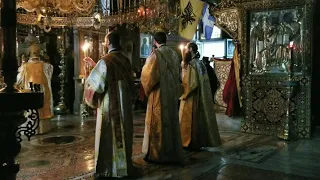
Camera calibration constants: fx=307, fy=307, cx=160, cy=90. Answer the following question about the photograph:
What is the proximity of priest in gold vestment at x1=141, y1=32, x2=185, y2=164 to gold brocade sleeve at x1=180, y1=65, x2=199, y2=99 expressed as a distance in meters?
0.79

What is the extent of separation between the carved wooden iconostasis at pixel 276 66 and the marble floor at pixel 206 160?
49 cm

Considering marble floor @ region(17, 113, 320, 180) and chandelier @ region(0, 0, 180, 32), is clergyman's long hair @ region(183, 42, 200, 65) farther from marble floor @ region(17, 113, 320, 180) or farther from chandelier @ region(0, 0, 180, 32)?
chandelier @ region(0, 0, 180, 32)

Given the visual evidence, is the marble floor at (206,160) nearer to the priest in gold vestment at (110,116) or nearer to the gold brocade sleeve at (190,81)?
the priest in gold vestment at (110,116)

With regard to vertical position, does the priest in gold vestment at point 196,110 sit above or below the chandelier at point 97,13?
below

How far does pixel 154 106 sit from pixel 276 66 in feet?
12.4

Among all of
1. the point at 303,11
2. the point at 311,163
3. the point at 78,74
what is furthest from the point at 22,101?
the point at 78,74

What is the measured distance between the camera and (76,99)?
10305 millimetres

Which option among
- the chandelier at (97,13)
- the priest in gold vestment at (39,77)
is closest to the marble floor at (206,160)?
the priest in gold vestment at (39,77)

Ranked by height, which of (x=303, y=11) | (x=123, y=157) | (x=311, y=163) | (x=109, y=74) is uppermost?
(x=303, y=11)

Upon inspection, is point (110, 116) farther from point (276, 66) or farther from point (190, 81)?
point (276, 66)

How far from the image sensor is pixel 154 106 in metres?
4.44

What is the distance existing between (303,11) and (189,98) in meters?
3.35

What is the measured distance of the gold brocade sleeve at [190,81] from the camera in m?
5.27

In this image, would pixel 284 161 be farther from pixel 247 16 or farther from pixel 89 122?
pixel 89 122
